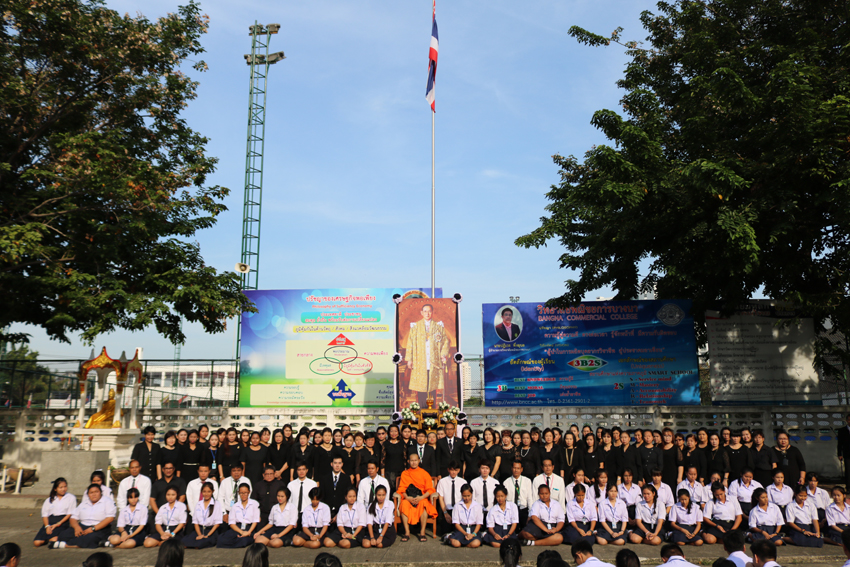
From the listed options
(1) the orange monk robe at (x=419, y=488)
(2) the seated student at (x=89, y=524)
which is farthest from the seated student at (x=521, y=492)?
(2) the seated student at (x=89, y=524)

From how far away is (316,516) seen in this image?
920 centimetres

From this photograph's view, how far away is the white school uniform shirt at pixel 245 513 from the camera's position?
30.1 feet

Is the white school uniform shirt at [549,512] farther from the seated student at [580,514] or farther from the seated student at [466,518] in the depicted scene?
the seated student at [466,518]

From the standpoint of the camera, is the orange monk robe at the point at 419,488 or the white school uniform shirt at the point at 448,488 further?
the white school uniform shirt at the point at 448,488

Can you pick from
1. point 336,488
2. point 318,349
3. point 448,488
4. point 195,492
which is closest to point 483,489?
point 448,488

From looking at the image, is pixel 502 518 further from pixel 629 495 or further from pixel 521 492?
pixel 629 495

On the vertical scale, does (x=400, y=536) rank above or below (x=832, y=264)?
below

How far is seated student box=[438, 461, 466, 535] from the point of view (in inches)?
383

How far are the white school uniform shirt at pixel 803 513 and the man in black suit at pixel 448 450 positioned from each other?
17.1ft

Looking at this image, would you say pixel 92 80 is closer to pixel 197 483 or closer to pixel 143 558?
pixel 197 483

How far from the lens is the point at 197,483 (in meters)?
9.57

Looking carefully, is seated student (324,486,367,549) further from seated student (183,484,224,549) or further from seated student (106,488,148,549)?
seated student (106,488,148,549)

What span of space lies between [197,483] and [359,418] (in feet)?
23.4

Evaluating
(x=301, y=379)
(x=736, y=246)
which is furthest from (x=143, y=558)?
(x=736, y=246)
